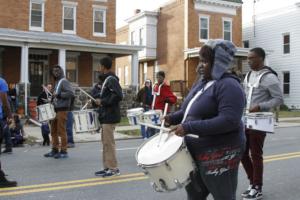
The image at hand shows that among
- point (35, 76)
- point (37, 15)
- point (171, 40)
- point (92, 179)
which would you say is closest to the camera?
point (92, 179)

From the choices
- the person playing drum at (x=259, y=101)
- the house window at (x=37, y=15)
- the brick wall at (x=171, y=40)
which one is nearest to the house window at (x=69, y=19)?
the house window at (x=37, y=15)

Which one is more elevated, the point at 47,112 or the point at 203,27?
the point at 203,27

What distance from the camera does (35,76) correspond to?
86.1ft

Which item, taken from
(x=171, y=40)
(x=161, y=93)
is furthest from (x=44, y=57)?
(x=161, y=93)

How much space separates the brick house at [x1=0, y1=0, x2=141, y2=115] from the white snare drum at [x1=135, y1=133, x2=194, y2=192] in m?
20.1

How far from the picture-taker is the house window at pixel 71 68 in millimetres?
27391

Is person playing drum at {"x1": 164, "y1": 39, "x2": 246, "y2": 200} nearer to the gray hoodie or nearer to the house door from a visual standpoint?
the gray hoodie

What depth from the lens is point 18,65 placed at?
25703 mm

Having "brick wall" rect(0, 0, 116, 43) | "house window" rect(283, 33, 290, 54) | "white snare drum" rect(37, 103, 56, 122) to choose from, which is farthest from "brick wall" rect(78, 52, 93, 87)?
"white snare drum" rect(37, 103, 56, 122)

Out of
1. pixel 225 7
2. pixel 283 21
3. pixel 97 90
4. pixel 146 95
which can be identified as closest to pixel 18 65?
pixel 146 95

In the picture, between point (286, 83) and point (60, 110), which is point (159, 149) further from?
point (286, 83)

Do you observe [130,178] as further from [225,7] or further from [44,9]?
[225,7]

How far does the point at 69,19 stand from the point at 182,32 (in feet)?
29.3

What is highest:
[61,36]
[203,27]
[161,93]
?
[203,27]
